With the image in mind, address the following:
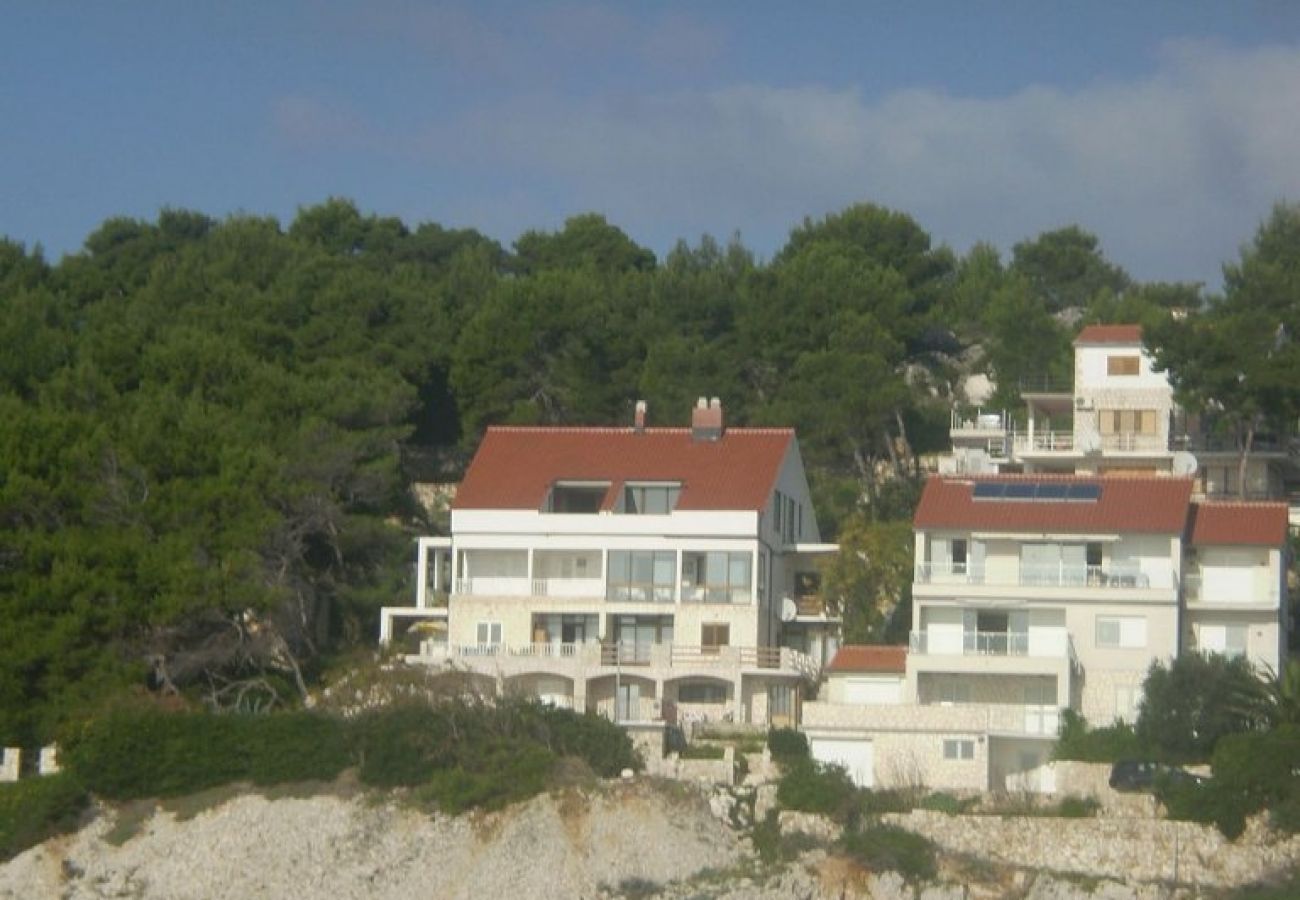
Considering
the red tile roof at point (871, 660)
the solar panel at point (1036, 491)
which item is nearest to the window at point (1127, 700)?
the red tile roof at point (871, 660)

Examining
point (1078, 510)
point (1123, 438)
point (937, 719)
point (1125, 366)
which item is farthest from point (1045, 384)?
point (937, 719)

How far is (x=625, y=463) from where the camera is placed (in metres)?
67.9

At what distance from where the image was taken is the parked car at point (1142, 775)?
54.0 metres

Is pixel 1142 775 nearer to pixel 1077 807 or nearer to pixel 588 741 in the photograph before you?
pixel 1077 807

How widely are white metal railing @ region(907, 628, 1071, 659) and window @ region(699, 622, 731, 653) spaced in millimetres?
4601

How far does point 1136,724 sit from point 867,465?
19.0 m

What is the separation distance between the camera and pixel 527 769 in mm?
54594

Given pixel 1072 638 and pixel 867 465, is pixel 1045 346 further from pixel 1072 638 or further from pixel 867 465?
pixel 1072 638

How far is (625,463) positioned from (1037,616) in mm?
11114

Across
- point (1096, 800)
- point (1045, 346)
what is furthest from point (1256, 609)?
point (1045, 346)

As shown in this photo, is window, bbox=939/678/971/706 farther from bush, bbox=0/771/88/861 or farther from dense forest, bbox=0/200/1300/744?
bush, bbox=0/771/88/861

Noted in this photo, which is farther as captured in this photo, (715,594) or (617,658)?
(715,594)

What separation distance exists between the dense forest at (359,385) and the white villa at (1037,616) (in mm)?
2992

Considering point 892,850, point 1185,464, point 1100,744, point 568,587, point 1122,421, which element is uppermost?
point 1122,421
